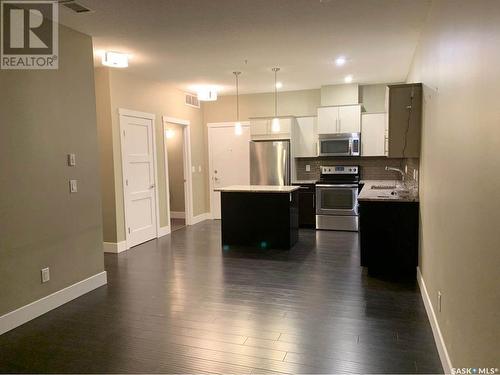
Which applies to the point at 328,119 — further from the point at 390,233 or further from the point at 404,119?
the point at 390,233

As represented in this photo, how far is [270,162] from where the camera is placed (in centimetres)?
718

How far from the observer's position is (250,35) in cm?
398

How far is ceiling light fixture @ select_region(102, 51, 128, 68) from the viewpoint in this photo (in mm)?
4406

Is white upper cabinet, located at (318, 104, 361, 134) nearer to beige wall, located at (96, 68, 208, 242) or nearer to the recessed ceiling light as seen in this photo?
the recessed ceiling light

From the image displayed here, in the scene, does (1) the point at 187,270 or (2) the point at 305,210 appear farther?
(2) the point at 305,210

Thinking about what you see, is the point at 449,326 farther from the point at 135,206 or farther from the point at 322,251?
the point at 135,206

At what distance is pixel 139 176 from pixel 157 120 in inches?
44.2

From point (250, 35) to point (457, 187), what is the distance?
278cm

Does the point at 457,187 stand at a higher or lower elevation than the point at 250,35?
lower

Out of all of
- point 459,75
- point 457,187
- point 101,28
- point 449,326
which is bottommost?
point 449,326

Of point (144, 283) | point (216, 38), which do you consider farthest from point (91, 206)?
point (216, 38)

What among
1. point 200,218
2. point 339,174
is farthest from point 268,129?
point 200,218

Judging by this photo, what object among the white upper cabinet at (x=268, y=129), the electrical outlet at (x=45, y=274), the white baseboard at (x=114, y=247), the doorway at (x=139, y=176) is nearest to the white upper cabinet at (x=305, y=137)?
the white upper cabinet at (x=268, y=129)

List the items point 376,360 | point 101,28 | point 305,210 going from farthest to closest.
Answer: point 305,210 → point 101,28 → point 376,360
